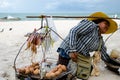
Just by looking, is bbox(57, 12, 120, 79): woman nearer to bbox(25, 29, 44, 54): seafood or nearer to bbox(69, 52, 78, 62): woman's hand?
bbox(69, 52, 78, 62): woman's hand

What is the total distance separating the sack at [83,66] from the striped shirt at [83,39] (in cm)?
8

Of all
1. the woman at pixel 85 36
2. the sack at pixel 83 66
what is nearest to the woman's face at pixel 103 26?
the woman at pixel 85 36

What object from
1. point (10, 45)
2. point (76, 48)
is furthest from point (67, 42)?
point (10, 45)

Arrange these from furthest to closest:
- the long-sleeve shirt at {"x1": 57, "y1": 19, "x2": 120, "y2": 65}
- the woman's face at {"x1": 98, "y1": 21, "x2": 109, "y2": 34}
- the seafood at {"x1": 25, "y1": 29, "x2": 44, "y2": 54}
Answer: the woman's face at {"x1": 98, "y1": 21, "x2": 109, "y2": 34}, the long-sleeve shirt at {"x1": 57, "y1": 19, "x2": 120, "y2": 65}, the seafood at {"x1": 25, "y1": 29, "x2": 44, "y2": 54}

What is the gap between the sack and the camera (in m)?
4.35

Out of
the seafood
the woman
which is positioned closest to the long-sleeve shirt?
the woman

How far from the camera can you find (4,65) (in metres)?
6.69

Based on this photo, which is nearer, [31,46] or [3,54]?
[31,46]

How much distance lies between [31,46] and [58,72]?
553 millimetres

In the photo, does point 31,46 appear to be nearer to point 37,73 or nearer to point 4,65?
point 37,73

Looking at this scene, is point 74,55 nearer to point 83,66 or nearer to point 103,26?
point 83,66

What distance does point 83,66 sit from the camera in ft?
14.3

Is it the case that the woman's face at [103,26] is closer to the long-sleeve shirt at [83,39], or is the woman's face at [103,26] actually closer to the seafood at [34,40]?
the long-sleeve shirt at [83,39]

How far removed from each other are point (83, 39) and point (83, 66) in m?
0.41
